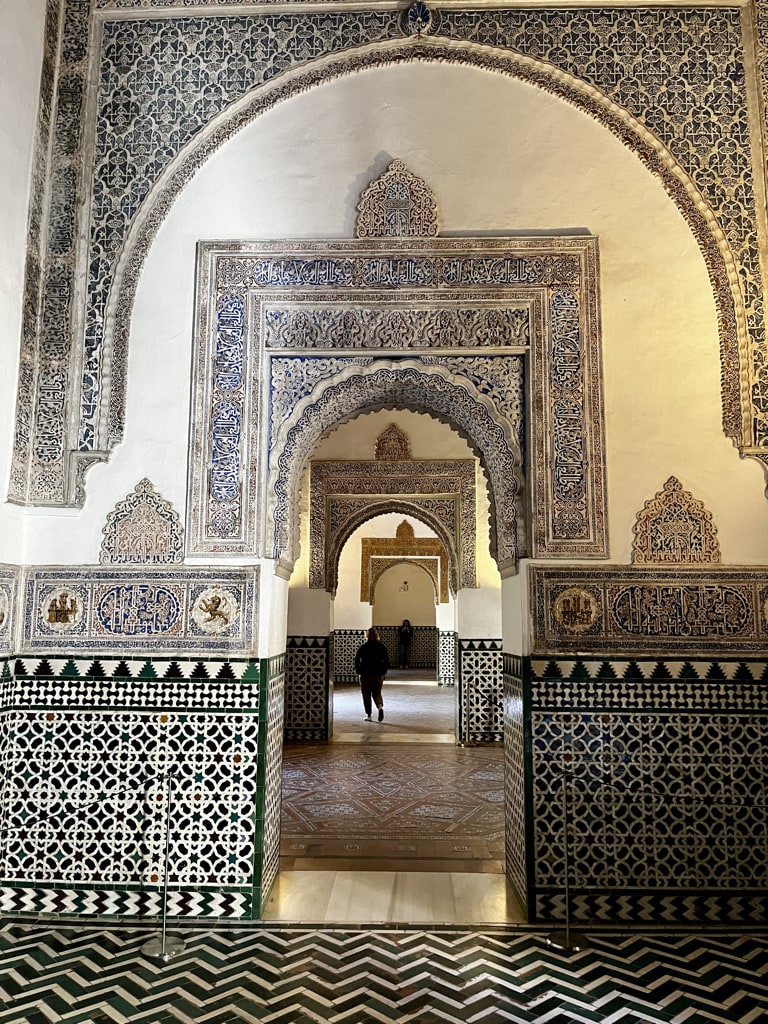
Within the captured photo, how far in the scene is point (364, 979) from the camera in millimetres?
2404

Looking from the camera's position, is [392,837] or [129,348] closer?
[129,348]

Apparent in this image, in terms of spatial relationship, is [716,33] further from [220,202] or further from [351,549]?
[351,549]

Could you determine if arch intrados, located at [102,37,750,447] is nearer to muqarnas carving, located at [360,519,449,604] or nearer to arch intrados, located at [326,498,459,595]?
arch intrados, located at [326,498,459,595]

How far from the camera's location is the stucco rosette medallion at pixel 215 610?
3.08 m

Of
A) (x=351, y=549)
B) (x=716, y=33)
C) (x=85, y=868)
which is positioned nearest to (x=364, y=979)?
(x=85, y=868)

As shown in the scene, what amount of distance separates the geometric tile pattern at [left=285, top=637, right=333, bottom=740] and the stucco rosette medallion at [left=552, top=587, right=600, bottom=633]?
4046 mm

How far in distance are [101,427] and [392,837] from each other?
244cm

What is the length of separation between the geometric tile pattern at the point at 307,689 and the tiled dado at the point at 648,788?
3921mm

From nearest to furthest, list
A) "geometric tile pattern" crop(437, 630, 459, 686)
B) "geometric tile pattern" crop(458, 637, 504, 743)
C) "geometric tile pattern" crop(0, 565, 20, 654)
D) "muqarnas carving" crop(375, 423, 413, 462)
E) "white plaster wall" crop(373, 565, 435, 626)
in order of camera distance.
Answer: "geometric tile pattern" crop(0, 565, 20, 654)
"geometric tile pattern" crop(458, 637, 504, 743)
"muqarnas carving" crop(375, 423, 413, 462)
"geometric tile pattern" crop(437, 630, 459, 686)
"white plaster wall" crop(373, 565, 435, 626)

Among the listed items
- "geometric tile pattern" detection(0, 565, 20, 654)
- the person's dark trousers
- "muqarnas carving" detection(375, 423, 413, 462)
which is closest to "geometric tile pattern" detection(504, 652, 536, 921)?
"geometric tile pattern" detection(0, 565, 20, 654)

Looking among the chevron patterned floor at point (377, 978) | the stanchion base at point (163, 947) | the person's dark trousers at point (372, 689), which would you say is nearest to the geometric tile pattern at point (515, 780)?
the chevron patterned floor at point (377, 978)

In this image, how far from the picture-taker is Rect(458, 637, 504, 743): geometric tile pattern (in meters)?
6.73

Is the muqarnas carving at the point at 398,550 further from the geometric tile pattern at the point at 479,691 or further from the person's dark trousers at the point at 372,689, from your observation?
the geometric tile pattern at the point at 479,691

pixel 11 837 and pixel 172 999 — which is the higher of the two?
pixel 11 837
